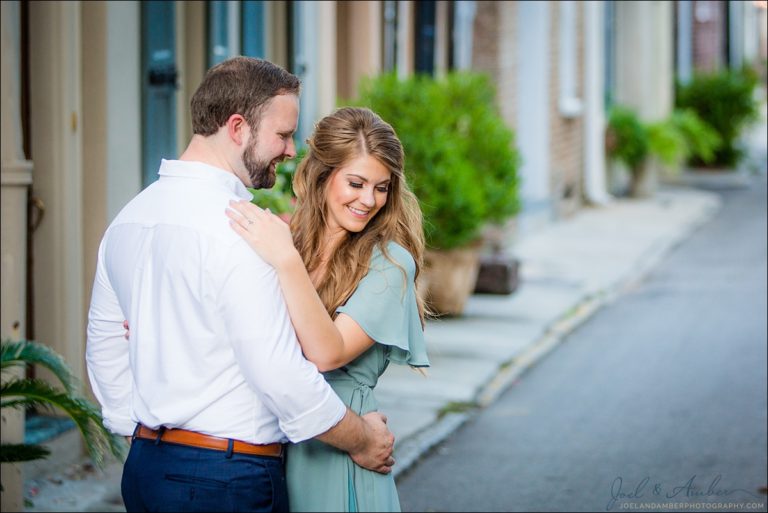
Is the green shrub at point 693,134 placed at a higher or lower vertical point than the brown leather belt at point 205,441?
higher

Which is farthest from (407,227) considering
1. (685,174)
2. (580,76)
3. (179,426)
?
(685,174)

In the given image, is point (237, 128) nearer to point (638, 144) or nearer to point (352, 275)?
point (352, 275)

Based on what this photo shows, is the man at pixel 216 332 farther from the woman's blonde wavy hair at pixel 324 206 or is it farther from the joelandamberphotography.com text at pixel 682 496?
the joelandamberphotography.com text at pixel 682 496

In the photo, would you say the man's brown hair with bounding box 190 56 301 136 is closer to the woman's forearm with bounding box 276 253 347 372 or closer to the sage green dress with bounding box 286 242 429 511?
the woman's forearm with bounding box 276 253 347 372

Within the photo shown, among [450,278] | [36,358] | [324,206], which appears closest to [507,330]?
[450,278]

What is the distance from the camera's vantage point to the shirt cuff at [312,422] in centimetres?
Answer: 270

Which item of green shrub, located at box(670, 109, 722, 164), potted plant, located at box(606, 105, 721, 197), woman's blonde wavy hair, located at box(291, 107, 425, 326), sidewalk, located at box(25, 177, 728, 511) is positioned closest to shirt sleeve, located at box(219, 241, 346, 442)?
woman's blonde wavy hair, located at box(291, 107, 425, 326)

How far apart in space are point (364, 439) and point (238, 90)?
87 cm

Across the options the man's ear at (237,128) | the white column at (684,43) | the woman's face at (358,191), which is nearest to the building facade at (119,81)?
the woman's face at (358,191)

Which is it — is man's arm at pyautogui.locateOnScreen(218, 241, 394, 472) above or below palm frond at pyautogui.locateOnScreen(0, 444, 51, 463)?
above

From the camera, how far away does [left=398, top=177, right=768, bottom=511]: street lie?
595cm

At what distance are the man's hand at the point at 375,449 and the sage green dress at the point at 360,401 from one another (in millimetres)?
30

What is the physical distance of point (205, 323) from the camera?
271 cm

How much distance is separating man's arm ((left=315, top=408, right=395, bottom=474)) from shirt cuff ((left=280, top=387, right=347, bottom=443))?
0.04 metres
